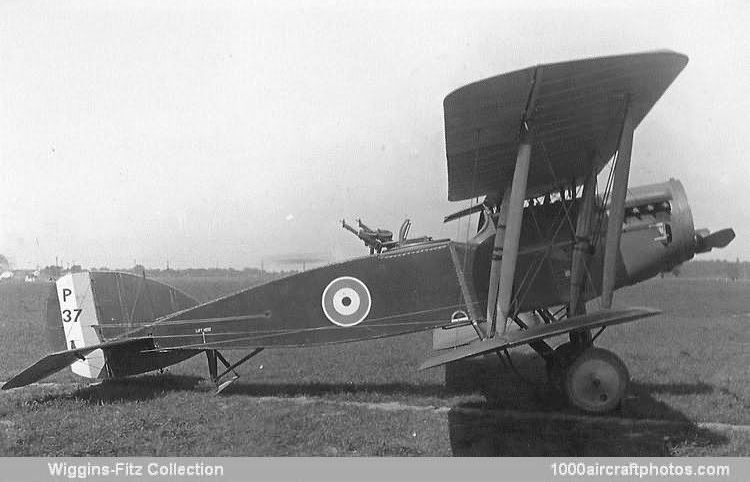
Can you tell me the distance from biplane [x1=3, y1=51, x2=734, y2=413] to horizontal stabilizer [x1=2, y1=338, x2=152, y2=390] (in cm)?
2

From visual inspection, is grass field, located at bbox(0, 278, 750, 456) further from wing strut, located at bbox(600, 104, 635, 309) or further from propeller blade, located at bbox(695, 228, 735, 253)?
propeller blade, located at bbox(695, 228, 735, 253)

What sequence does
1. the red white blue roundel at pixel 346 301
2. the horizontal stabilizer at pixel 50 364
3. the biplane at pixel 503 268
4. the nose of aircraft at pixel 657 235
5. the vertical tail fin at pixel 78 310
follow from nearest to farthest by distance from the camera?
the biplane at pixel 503 268, the nose of aircraft at pixel 657 235, the horizontal stabilizer at pixel 50 364, the red white blue roundel at pixel 346 301, the vertical tail fin at pixel 78 310

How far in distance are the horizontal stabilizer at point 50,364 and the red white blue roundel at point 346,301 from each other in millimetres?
2543

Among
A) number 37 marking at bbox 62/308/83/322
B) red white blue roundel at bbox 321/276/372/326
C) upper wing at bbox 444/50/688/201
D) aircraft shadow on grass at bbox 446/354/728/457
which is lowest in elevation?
aircraft shadow on grass at bbox 446/354/728/457

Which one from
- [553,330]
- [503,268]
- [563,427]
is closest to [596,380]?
[553,330]

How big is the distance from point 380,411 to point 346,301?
46.2 inches

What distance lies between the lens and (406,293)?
5.28 m

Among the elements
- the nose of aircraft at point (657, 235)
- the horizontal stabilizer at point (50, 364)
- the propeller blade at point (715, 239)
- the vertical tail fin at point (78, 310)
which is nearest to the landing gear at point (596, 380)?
the nose of aircraft at point (657, 235)

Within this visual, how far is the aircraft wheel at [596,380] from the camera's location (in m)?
3.89

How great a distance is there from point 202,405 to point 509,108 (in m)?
4.26

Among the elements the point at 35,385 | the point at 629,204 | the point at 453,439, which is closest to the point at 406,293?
the point at 453,439

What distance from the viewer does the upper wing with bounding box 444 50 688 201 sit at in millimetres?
3365

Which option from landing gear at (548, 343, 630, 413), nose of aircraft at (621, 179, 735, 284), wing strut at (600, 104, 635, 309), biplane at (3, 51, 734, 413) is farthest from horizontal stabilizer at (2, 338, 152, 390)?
nose of aircraft at (621, 179, 735, 284)

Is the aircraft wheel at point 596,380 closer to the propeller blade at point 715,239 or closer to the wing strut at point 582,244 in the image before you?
the wing strut at point 582,244
